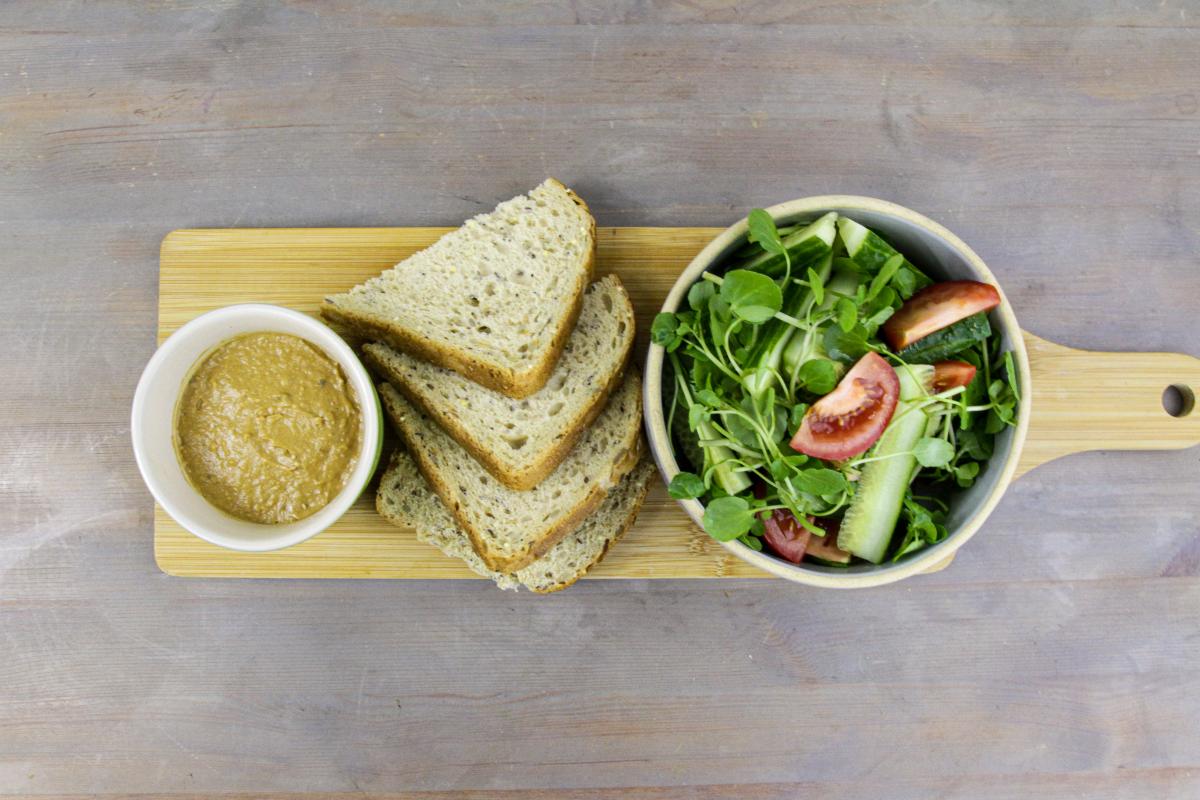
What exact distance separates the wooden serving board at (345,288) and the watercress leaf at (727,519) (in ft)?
1.40

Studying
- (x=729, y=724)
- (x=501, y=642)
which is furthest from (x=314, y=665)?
(x=729, y=724)

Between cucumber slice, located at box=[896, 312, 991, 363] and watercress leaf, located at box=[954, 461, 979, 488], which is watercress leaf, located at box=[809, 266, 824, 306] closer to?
cucumber slice, located at box=[896, 312, 991, 363]

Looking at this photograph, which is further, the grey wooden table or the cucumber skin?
the grey wooden table

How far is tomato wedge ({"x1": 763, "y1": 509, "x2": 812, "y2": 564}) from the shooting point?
5.68 ft

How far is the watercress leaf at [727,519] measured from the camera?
5.37ft

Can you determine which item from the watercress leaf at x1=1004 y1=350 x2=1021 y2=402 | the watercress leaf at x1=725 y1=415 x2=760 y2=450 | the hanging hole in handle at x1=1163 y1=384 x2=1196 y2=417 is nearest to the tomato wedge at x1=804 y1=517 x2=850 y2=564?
the watercress leaf at x1=725 y1=415 x2=760 y2=450

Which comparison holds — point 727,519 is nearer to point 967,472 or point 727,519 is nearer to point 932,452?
point 932,452

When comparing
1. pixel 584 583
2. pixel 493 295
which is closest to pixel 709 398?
pixel 493 295

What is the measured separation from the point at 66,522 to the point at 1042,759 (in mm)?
2591

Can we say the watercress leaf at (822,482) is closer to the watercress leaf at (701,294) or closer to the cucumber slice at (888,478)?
the cucumber slice at (888,478)

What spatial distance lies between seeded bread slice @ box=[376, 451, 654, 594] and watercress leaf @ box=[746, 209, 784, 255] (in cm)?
60

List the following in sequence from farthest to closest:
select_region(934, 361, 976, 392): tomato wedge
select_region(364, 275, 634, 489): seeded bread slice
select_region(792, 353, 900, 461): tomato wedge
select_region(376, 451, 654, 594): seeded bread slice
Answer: select_region(376, 451, 654, 594): seeded bread slice → select_region(364, 275, 634, 489): seeded bread slice → select_region(934, 361, 976, 392): tomato wedge → select_region(792, 353, 900, 461): tomato wedge

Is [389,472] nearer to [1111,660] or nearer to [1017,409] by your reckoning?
[1017,409]

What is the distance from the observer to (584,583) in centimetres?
216
